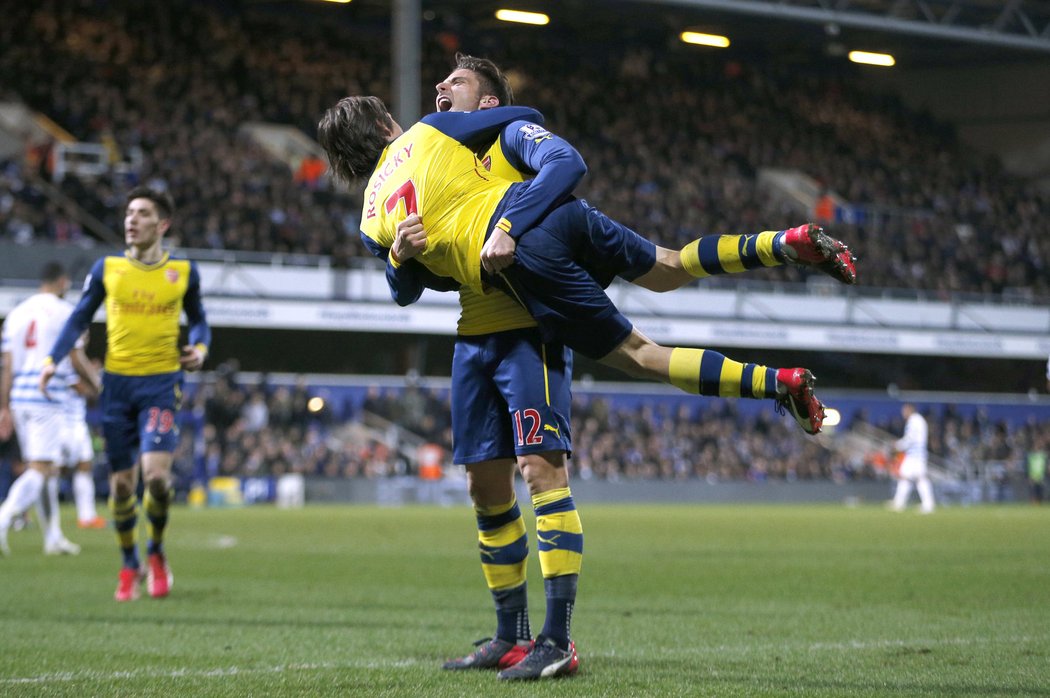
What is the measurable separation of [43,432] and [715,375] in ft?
28.2

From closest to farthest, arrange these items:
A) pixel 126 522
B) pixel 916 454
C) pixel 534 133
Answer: pixel 534 133 → pixel 126 522 → pixel 916 454

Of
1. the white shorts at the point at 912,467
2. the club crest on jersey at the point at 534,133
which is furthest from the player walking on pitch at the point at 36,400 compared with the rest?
the white shorts at the point at 912,467

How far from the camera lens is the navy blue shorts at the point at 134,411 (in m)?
8.24

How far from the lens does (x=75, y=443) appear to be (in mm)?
14602

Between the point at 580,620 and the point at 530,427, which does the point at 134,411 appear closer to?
the point at 580,620

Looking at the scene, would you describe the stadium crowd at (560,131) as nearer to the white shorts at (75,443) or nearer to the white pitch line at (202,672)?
the white shorts at (75,443)

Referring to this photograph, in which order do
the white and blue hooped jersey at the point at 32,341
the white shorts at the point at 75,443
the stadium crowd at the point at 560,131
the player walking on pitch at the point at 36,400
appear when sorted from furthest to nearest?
the stadium crowd at the point at 560,131 → the white shorts at the point at 75,443 → the white and blue hooped jersey at the point at 32,341 → the player walking on pitch at the point at 36,400

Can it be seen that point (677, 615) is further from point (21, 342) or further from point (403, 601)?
point (21, 342)

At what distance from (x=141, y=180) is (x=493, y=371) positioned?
2708 centimetres

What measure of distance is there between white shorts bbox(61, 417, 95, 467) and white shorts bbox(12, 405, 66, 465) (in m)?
0.31

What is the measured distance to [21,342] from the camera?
12148mm

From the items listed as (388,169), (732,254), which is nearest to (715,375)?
(732,254)

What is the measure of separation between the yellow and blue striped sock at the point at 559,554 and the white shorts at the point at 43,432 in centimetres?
781

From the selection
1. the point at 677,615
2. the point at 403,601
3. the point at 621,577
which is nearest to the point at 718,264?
the point at 677,615
